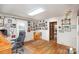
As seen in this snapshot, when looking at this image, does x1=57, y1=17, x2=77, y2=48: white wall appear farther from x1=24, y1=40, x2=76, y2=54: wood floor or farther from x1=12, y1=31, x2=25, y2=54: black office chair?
x1=12, y1=31, x2=25, y2=54: black office chair

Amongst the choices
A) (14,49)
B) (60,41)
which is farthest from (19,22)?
(60,41)

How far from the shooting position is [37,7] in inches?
75.9

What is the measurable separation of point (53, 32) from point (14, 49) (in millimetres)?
709

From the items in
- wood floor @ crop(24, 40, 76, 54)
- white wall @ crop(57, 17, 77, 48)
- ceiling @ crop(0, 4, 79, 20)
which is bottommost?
wood floor @ crop(24, 40, 76, 54)

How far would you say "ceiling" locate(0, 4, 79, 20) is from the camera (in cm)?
188

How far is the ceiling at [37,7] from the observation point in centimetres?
188

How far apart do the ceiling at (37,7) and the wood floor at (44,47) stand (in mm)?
421

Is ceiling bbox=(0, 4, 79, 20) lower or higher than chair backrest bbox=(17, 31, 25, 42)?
higher

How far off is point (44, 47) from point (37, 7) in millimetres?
675

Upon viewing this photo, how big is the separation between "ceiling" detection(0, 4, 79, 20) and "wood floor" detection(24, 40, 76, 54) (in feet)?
1.38

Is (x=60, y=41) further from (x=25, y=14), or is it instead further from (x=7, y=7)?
(x=7, y=7)

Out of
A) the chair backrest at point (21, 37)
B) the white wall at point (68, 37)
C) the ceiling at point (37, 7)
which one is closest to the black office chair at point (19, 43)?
the chair backrest at point (21, 37)

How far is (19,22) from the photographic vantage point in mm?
1917

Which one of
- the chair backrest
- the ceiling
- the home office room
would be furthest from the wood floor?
the ceiling
